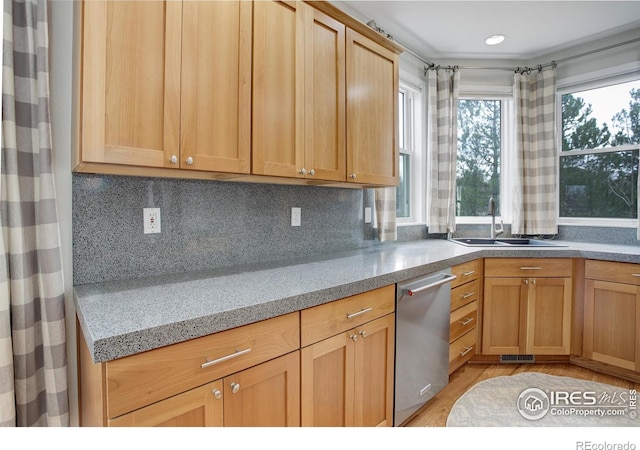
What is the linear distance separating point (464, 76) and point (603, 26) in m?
1.03

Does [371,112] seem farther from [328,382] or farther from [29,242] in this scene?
[29,242]

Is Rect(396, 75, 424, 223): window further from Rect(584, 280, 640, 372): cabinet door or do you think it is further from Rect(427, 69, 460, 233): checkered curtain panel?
Rect(584, 280, 640, 372): cabinet door

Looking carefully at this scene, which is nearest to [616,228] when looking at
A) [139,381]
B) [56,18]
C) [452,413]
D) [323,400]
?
[452,413]

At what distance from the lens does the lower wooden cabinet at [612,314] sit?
2.22 meters

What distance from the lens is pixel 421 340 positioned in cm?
183

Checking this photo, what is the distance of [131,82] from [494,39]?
2879 mm

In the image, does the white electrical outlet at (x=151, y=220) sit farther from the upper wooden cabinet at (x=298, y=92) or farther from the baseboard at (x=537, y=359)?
the baseboard at (x=537, y=359)

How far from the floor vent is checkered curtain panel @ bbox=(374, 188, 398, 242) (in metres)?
1.24

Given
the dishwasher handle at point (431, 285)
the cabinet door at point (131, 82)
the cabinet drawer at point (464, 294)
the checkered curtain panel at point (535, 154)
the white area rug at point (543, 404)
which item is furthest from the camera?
the checkered curtain panel at point (535, 154)

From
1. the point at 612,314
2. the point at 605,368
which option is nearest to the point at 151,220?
the point at 612,314

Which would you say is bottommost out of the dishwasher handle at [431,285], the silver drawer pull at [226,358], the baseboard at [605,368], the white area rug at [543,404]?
the white area rug at [543,404]

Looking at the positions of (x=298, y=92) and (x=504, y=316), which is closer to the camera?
(x=298, y=92)

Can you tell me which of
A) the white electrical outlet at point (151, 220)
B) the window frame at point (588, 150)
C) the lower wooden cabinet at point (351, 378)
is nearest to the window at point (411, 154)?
the window frame at point (588, 150)

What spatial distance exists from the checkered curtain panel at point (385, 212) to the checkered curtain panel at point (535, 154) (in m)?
1.37
